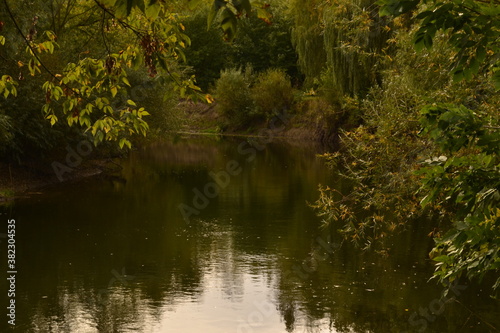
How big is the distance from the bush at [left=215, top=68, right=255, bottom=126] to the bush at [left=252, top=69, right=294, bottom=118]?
3.62 feet

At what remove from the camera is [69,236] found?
1728 centimetres

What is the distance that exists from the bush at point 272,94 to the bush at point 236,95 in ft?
3.62

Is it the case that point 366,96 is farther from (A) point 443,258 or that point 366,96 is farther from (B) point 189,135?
(B) point 189,135

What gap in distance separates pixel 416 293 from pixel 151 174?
66.0 ft

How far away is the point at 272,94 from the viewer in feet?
185

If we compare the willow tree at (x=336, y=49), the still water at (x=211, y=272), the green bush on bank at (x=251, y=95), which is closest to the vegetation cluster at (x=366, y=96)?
the willow tree at (x=336, y=49)

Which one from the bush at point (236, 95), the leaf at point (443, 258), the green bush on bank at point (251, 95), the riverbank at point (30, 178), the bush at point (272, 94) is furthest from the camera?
the bush at point (236, 95)

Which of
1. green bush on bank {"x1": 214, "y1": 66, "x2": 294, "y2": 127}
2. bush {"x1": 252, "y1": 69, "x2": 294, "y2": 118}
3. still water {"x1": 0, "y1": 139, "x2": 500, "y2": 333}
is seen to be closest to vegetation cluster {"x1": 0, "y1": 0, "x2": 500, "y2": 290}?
still water {"x1": 0, "y1": 139, "x2": 500, "y2": 333}

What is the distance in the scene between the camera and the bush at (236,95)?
5816 cm

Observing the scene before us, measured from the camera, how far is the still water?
1128 centimetres

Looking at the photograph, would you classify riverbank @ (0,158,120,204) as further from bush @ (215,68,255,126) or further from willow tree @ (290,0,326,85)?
bush @ (215,68,255,126)

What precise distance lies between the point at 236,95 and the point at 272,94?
353 cm

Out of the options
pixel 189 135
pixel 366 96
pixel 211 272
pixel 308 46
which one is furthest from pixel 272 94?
pixel 211 272

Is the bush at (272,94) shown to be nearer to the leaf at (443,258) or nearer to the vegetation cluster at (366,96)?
the vegetation cluster at (366,96)
